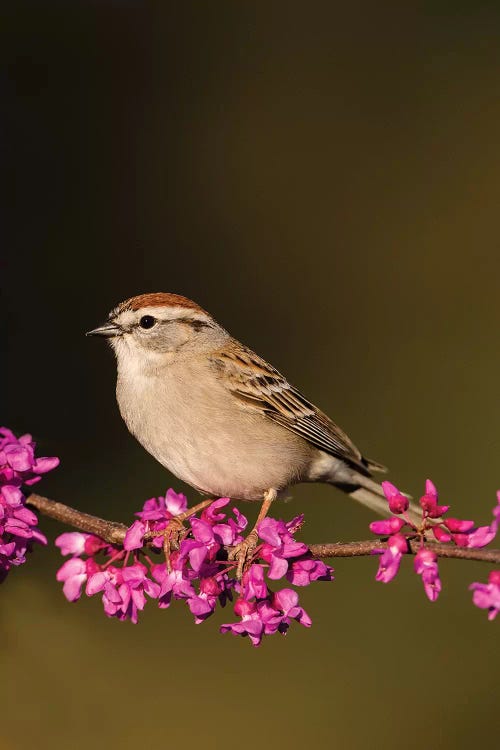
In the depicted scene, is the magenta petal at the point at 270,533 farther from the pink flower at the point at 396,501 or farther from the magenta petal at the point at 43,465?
the magenta petal at the point at 43,465

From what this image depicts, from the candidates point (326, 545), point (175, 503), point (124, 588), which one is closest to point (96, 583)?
point (124, 588)

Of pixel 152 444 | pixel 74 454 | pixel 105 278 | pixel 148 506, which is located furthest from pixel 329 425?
pixel 105 278

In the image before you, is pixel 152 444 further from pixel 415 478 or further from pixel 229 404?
pixel 415 478

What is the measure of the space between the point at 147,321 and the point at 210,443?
0.48 meters

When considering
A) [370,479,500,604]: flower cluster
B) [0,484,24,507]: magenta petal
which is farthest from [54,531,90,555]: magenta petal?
[370,479,500,604]: flower cluster

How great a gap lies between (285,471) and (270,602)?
87cm

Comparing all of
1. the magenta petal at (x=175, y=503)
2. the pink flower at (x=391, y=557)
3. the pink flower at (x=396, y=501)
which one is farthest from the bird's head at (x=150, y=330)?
the pink flower at (x=391, y=557)

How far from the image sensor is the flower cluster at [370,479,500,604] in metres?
1.78

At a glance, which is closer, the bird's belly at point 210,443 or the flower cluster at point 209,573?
the flower cluster at point 209,573

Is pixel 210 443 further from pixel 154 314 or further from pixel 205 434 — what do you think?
pixel 154 314

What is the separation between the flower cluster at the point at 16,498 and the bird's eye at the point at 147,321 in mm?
751

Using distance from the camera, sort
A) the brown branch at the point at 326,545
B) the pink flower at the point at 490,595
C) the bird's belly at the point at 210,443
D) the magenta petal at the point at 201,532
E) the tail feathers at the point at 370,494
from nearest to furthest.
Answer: the pink flower at the point at 490,595 → the brown branch at the point at 326,545 → the magenta petal at the point at 201,532 → the bird's belly at the point at 210,443 → the tail feathers at the point at 370,494

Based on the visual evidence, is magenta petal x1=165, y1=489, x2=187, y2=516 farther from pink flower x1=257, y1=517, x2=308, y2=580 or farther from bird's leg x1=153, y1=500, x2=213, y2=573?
pink flower x1=257, y1=517, x2=308, y2=580

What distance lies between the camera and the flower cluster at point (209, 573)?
6.38 ft
